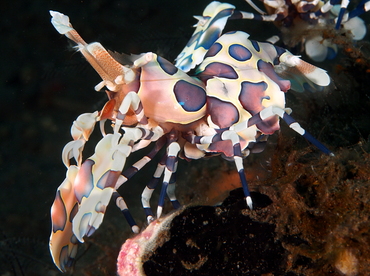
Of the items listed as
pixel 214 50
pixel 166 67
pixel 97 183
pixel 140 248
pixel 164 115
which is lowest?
pixel 140 248

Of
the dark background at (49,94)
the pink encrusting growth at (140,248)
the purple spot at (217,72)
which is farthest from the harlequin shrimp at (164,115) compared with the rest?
the dark background at (49,94)

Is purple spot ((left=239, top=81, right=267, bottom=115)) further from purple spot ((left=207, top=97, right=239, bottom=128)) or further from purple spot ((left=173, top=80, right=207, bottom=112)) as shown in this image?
purple spot ((left=173, top=80, right=207, bottom=112))

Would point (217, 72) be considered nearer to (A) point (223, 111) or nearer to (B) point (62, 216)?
(A) point (223, 111)

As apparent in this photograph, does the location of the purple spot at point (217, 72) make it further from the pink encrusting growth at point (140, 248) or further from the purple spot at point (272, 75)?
the pink encrusting growth at point (140, 248)

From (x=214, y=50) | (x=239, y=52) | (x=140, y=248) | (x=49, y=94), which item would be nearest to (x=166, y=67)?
(x=214, y=50)

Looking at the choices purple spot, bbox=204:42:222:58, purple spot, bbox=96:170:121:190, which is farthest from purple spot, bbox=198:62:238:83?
purple spot, bbox=96:170:121:190

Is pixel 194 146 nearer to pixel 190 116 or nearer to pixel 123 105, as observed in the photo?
pixel 190 116
